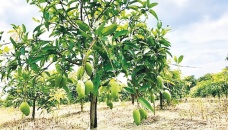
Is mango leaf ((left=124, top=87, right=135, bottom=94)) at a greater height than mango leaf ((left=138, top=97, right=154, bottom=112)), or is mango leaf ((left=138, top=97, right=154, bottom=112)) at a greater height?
mango leaf ((left=124, top=87, right=135, bottom=94))

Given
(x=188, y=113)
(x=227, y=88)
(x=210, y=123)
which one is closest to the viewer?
(x=210, y=123)

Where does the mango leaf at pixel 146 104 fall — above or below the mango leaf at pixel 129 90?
below

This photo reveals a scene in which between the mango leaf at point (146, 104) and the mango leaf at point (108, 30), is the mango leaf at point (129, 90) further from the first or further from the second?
the mango leaf at point (108, 30)

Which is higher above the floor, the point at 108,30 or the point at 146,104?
the point at 108,30

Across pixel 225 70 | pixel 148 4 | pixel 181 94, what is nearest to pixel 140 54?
pixel 148 4

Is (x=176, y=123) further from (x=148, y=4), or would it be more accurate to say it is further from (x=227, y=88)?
(x=227, y=88)

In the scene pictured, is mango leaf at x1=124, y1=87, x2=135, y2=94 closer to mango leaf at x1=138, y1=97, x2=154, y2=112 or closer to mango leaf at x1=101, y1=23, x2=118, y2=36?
mango leaf at x1=138, y1=97, x2=154, y2=112

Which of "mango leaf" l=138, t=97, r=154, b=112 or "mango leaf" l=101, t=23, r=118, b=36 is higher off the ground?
"mango leaf" l=101, t=23, r=118, b=36

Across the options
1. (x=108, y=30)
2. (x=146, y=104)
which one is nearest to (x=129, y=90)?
(x=146, y=104)

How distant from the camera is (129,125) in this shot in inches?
389

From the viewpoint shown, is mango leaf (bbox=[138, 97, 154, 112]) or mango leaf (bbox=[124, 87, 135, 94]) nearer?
mango leaf (bbox=[138, 97, 154, 112])

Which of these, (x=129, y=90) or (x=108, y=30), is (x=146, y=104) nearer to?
(x=129, y=90)

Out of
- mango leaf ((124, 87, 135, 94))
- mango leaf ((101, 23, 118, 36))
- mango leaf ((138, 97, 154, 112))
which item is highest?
mango leaf ((101, 23, 118, 36))

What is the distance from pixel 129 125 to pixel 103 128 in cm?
90
